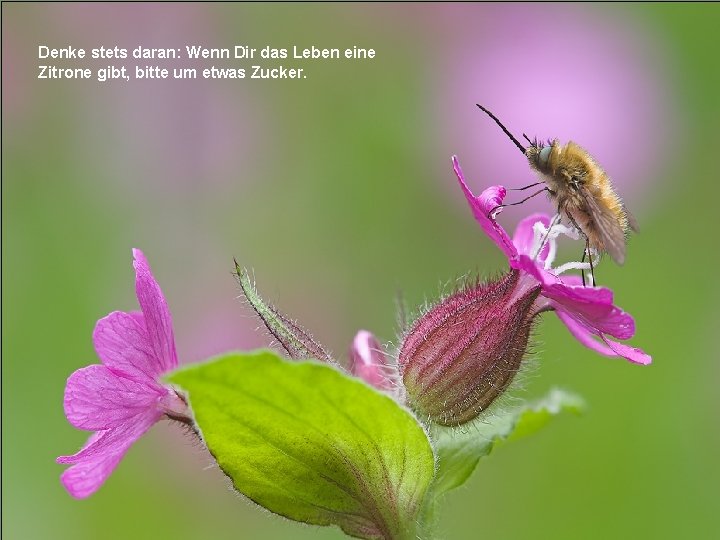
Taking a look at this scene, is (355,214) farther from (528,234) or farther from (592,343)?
(592,343)

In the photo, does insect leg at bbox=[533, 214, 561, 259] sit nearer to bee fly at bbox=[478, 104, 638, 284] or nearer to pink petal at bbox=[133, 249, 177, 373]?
bee fly at bbox=[478, 104, 638, 284]

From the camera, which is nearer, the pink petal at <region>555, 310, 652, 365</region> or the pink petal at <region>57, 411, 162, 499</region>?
the pink petal at <region>57, 411, 162, 499</region>

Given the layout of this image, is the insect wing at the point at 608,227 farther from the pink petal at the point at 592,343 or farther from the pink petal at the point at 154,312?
the pink petal at the point at 154,312

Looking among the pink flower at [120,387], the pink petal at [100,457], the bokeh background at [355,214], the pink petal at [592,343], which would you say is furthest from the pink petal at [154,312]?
the bokeh background at [355,214]

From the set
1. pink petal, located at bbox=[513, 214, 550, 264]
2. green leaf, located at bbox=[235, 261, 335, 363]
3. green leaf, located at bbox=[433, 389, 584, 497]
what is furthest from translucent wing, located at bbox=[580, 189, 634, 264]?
green leaf, located at bbox=[235, 261, 335, 363]

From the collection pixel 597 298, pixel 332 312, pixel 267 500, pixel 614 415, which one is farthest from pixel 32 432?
pixel 597 298
